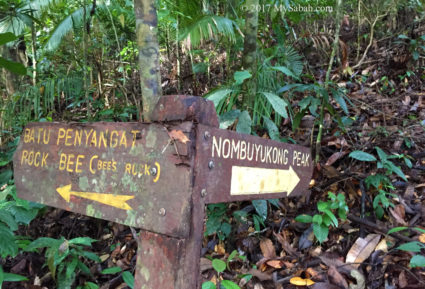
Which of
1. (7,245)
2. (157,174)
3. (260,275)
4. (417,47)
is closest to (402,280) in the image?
(260,275)

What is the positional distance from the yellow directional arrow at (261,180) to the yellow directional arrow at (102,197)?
338 mm

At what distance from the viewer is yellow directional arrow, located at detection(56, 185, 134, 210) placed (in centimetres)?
94

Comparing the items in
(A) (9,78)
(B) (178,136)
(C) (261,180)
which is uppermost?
(A) (9,78)

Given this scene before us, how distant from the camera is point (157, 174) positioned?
0.88 meters

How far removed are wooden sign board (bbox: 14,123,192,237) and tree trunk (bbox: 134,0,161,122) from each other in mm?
546

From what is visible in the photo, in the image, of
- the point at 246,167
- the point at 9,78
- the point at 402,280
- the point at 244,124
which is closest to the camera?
the point at 246,167

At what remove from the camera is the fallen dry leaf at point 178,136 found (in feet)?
2.71

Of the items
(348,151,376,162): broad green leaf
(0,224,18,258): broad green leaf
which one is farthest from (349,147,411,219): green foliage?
(0,224,18,258): broad green leaf

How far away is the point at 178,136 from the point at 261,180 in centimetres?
47

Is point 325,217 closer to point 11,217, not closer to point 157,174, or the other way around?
point 157,174

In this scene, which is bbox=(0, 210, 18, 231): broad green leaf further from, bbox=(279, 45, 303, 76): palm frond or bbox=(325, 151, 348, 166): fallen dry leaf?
bbox=(279, 45, 303, 76): palm frond

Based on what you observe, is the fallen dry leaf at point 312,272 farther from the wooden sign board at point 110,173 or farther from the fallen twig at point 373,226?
the wooden sign board at point 110,173

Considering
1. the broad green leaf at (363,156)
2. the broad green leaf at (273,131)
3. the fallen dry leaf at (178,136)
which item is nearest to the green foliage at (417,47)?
the broad green leaf at (363,156)

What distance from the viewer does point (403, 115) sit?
2820 mm
